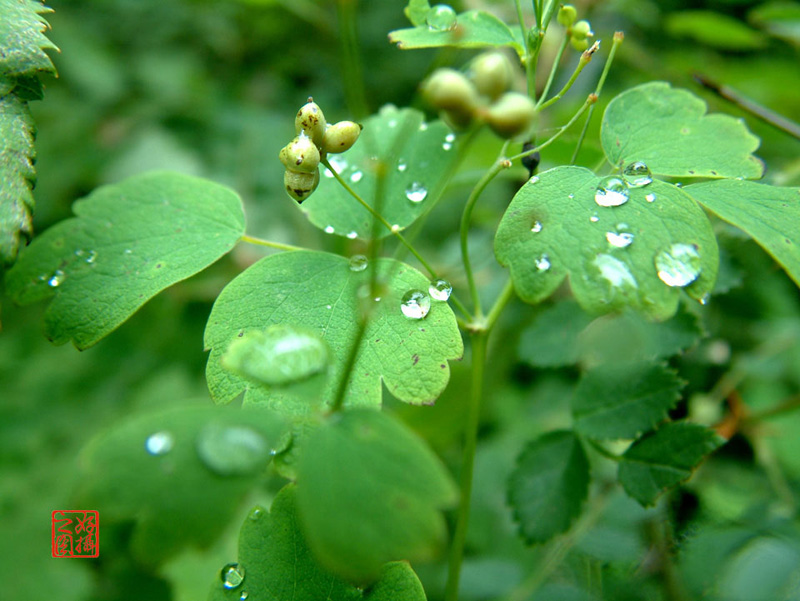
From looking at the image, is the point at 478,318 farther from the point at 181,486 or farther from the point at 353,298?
the point at 181,486

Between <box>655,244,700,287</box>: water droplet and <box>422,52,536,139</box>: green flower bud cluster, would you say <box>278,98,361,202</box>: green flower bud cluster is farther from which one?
<box>655,244,700,287</box>: water droplet

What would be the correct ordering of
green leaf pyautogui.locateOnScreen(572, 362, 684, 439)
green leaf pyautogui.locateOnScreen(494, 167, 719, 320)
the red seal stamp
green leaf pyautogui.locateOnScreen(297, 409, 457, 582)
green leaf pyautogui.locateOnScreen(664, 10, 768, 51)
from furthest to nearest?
green leaf pyautogui.locateOnScreen(664, 10, 768, 51) → the red seal stamp → green leaf pyautogui.locateOnScreen(572, 362, 684, 439) → green leaf pyautogui.locateOnScreen(494, 167, 719, 320) → green leaf pyautogui.locateOnScreen(297, 409, 457, 582)

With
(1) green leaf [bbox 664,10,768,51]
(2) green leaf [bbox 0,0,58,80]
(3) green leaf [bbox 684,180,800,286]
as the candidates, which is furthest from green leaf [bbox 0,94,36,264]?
(1) green leaf [bbox 664,10,768,51]

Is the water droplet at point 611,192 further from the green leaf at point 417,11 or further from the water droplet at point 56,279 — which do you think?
the water droplet at point 56,279

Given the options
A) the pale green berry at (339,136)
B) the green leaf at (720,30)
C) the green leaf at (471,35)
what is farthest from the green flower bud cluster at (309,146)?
the green leaf at (720,30)

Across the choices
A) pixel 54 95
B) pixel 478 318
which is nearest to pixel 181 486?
pixel 478 318
